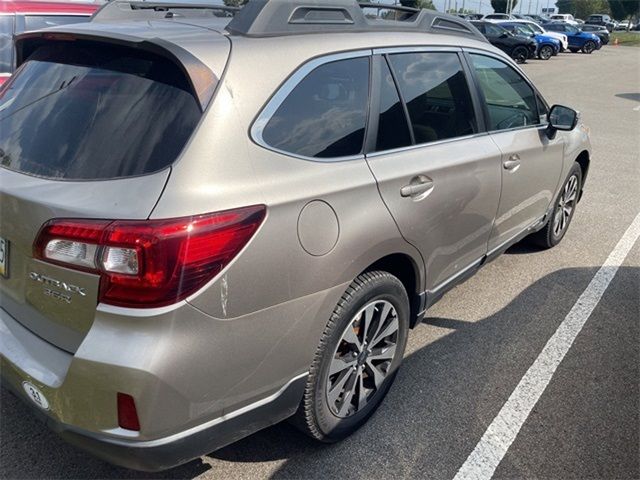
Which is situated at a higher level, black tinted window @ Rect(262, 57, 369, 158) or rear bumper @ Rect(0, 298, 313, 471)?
Result: black tinted window @ Rect(262, 57, 369, 158)

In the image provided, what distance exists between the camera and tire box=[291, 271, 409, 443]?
2.36 m

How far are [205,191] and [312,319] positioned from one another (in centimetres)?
67

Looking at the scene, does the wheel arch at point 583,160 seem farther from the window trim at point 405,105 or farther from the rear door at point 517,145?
the window trim at point 405,105

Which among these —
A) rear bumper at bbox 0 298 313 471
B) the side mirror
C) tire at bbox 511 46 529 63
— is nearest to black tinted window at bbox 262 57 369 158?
rear bumper at bbox 0 298 313 471

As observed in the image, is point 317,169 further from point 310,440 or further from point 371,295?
point 310,440

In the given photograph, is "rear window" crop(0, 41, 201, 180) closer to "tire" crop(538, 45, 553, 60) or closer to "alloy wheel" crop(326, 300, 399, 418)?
"alloy wheel" crop(326, 300, 399, 418)

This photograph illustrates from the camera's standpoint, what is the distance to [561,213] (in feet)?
16.4

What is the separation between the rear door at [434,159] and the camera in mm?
2629

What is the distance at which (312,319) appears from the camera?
86.7 inches

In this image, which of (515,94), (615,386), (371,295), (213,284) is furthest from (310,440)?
(515,94)

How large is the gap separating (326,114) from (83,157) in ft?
3.14

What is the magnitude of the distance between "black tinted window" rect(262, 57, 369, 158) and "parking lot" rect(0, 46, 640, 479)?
1.34m

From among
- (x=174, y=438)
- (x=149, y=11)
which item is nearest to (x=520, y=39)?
(x=149, y=11)

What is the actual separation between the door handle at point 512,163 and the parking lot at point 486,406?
98 centimetres
